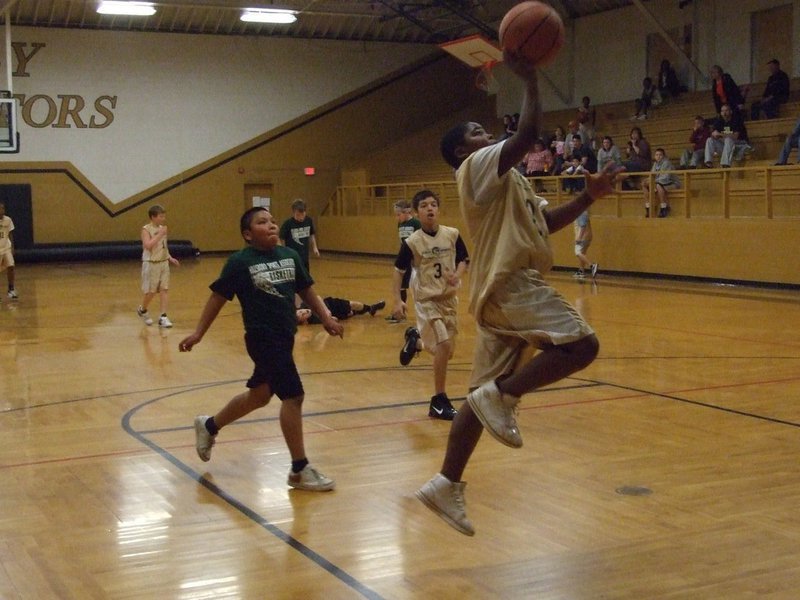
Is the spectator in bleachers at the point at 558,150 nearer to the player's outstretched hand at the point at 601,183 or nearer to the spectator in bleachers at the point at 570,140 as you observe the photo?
the spectator in bleachers at the point at 570,140

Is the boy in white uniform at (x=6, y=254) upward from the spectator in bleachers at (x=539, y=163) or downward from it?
downward

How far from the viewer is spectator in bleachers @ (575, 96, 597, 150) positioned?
23250mm

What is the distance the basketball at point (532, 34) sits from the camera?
4188 millimetres

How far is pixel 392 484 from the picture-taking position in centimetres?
581

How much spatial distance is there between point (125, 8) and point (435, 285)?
21.1 meters

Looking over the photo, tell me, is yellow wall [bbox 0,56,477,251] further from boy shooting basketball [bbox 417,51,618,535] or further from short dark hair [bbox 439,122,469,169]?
boy shooting basketball [bbox 417,51,618,535]

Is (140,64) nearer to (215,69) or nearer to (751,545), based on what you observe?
(215,69)

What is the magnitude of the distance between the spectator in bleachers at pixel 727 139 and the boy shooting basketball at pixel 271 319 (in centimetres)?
1499

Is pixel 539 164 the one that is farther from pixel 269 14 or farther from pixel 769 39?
pixel 269 14

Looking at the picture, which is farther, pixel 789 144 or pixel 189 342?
pixel 789 144

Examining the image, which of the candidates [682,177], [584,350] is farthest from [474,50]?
[584,350]

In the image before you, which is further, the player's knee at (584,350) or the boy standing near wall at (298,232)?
the boy standing near wall at (298,232)

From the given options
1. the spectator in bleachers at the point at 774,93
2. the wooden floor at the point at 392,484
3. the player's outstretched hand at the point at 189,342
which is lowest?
the wooden floor at the point at 392,484

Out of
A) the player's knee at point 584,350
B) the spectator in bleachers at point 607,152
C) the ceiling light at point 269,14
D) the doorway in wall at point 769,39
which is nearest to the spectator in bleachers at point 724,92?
the spectator in bleachers at point 607,152
